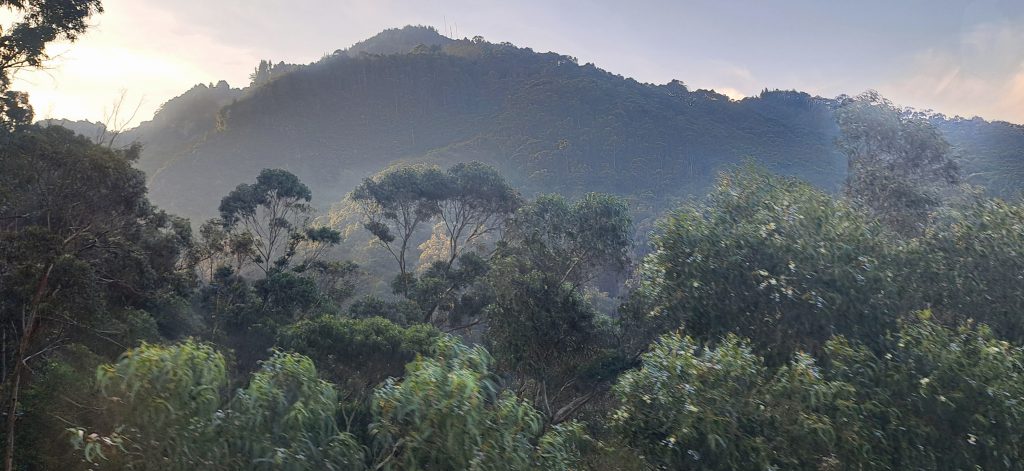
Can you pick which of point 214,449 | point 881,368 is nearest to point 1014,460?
point 881,368

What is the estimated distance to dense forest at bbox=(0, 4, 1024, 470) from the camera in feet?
22.7

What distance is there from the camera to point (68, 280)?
12367 millimetres

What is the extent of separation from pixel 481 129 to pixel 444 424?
4467 inches

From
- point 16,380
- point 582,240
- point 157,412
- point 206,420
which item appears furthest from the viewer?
point 582,240

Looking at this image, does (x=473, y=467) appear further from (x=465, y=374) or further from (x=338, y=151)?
(x=338, y=151)

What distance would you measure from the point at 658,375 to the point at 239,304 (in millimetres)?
25881

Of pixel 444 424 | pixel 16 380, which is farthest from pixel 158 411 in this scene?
pixel 16 380

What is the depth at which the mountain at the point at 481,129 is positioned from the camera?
9800 centimetres

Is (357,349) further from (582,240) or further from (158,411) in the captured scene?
(158,411)

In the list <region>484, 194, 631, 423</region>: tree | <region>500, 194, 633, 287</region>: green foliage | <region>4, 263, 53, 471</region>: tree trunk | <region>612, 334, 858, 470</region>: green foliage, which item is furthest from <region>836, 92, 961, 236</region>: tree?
<region>4, 263, 53, 471</region>: tree trunk

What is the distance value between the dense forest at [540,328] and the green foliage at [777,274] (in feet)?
0.18

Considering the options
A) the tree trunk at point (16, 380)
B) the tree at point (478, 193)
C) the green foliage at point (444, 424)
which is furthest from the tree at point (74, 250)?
the tree at point (478, 193)

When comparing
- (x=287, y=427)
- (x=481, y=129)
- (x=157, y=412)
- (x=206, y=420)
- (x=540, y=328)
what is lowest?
(x=540, y=328)

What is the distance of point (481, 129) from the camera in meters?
118
